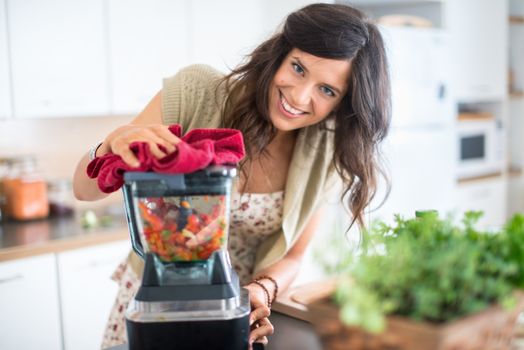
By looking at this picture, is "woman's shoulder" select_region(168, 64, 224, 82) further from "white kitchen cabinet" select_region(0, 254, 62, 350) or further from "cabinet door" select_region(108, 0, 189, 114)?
"cabinet door" select_region(108, 0, 189, 114)

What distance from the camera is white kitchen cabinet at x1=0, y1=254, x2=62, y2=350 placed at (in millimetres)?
2131

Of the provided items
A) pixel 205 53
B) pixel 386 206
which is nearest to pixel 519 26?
pixel 386 206

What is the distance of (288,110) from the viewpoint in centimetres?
141

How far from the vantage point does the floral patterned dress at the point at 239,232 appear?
1.53 meters

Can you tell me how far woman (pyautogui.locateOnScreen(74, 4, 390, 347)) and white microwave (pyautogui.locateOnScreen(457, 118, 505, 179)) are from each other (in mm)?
2161

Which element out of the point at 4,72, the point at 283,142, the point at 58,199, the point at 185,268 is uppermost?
the point at 4,72

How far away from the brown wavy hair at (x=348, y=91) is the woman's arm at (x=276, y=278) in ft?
0.51

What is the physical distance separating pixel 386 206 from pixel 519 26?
183cm

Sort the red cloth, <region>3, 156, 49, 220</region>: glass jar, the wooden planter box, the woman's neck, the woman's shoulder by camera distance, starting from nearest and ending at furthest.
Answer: the wooden planter box
the red cloth
the woman's shoulder
the woman's neck
<region>3, 156, 49, 220</region>: glass jar

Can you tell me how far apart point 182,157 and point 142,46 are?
1.87 metres

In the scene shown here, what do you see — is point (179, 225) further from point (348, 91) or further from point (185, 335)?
point (348, 91)

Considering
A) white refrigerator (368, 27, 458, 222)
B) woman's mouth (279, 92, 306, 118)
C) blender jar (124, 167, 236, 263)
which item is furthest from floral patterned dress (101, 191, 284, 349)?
white refrigerator (368, 27, 458, 222)

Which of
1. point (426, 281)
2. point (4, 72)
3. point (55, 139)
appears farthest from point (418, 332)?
point (55, 139)

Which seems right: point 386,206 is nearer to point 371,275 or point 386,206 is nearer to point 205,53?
point 205,53
